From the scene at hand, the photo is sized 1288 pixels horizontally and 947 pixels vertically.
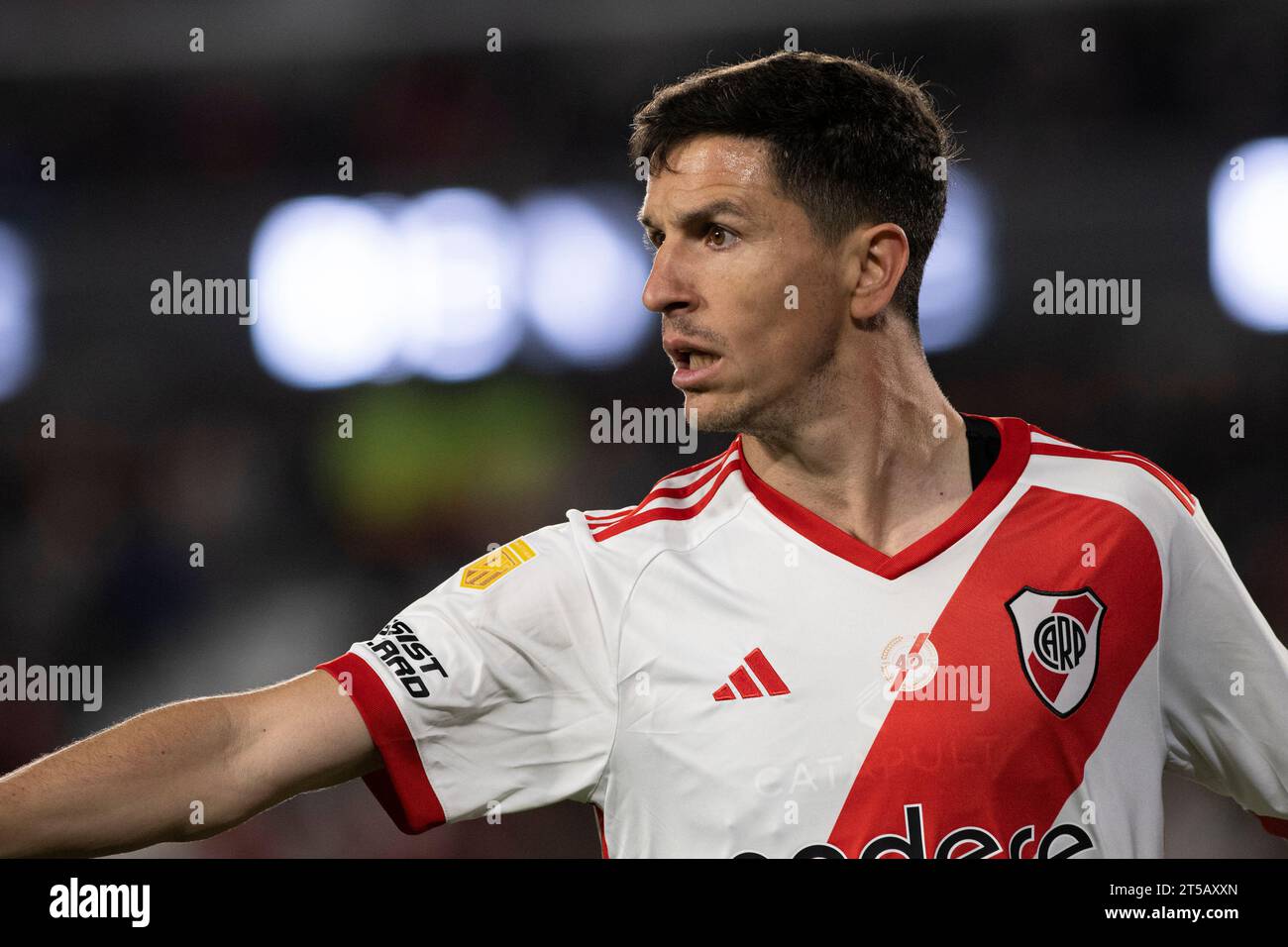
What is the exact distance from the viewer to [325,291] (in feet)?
14.7

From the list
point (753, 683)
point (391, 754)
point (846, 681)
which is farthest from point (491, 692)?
point (846, 681)

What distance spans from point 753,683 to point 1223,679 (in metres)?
0.75

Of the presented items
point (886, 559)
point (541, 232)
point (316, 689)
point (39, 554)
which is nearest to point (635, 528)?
point (886, 559)

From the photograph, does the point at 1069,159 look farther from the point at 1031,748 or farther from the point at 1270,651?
the point at 1031,748

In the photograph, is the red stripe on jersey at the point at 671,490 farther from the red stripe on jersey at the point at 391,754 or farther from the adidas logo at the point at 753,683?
the red stripe on jersey at the point at 391,754

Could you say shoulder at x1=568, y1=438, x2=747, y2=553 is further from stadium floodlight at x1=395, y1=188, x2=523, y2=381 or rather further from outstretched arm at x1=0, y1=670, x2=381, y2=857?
stadium floodlight at x1=395, y1=188, x2=523, y2=381

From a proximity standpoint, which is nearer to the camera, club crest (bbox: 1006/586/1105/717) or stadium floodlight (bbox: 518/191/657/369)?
club crest (bbox: 1006/586/1105/717)

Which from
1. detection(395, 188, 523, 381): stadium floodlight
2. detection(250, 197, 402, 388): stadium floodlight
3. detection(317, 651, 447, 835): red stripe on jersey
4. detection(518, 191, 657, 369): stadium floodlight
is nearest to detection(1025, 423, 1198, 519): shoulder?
detection(317, 651, 447, 835): red stripe on jersey

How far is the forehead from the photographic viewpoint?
199cm

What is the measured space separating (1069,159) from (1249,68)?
0.60 metres

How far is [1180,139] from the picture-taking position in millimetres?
4016

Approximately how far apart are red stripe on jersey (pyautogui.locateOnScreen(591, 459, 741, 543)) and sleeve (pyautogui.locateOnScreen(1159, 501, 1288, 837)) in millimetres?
732

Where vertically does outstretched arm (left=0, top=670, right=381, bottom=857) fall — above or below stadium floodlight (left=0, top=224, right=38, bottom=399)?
below

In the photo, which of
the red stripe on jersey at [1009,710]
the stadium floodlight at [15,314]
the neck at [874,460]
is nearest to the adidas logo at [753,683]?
the red stripe on jersey at [1009,710]
